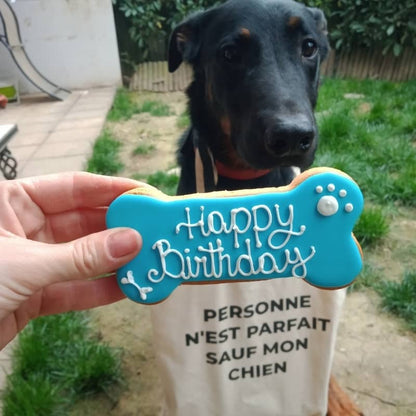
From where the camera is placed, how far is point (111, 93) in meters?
6.37

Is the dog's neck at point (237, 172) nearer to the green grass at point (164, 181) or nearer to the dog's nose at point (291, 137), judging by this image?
the dog's nose at point (291, 137)

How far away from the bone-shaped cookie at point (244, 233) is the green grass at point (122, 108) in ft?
14.7

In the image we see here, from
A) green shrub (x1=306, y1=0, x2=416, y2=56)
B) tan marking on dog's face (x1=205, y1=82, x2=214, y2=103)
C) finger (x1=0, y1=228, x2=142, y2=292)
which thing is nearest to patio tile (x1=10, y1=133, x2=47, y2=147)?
tan marking on dog's face (x1=205, y1=82, x2=214, y2=103)

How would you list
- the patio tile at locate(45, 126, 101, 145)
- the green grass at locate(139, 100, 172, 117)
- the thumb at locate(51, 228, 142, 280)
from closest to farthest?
the thumb at locate(51, 228, 142, 280) < the patio tile at locate(45, 126, 101, 145) < the green grass at locate(139, 100, 172, 117)

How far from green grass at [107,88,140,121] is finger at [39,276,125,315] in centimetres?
414

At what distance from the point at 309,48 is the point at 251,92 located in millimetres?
424

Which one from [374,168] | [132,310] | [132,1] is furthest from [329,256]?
[132,1]

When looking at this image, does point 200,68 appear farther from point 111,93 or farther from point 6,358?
point 111,93

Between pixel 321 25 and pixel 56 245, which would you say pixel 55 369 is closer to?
pixel 56 245

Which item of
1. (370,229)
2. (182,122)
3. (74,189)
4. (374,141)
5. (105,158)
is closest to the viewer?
(74,189)

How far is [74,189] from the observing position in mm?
1257

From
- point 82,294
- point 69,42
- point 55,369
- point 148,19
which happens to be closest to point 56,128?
point 69,42

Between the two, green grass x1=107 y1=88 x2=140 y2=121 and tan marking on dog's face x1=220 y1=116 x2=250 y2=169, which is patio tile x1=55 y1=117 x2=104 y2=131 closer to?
green grass x1=107 y1=88 x2=140 y2=121

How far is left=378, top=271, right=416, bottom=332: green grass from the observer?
82.1 inches
